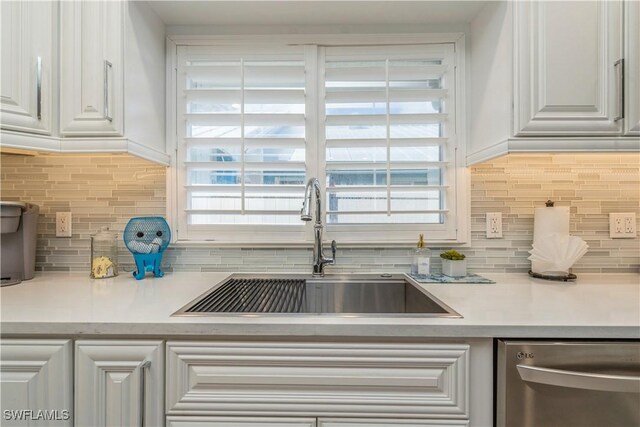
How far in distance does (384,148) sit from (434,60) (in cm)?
50

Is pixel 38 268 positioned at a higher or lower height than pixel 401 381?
higher

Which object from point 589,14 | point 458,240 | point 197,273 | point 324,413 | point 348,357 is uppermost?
point 589,14

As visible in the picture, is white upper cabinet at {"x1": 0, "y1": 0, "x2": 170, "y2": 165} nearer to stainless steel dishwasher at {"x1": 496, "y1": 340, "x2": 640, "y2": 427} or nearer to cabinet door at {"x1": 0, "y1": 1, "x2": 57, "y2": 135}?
cabinet door at {"x1": 0, "y1": 1, "x2": 57, "y2": 135}

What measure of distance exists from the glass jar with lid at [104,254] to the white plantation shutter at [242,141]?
325 mm

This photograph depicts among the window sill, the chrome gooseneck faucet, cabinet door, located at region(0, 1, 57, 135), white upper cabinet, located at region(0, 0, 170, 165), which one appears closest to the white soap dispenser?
the window sill

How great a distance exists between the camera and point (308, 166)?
1637 millimetres

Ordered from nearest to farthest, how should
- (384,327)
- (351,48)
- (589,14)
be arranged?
(384,327)
(589,14)
(351,48)

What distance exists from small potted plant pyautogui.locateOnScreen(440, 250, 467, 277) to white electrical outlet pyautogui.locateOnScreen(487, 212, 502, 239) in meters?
0.22

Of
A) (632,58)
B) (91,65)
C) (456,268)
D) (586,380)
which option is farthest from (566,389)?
(91,65)

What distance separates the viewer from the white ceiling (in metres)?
1.42

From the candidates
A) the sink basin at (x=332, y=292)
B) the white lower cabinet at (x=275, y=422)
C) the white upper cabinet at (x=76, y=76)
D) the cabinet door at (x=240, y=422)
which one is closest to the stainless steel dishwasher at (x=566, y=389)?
the white lower cabinet at (x=275, y=422)

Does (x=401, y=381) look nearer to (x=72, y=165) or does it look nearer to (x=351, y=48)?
(x=351, y=48)

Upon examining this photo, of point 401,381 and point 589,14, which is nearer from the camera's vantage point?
point 401,381

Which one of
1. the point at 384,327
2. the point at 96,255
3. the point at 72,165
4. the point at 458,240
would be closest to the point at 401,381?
the point at 384,327
